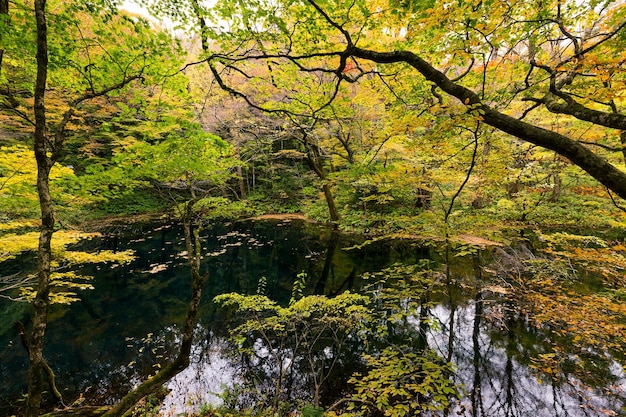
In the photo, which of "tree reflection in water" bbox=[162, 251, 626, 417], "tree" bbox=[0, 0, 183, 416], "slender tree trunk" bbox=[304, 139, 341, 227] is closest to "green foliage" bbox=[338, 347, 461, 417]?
"tree reflection in water" bbox=[162, 251, 626, 417]

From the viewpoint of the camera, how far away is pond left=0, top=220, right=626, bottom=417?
15.8ft

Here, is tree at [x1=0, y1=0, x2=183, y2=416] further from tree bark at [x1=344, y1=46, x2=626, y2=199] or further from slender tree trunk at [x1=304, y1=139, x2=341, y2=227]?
slender tree trunk at [x1=304, y1=139, x2=341, y2=227]

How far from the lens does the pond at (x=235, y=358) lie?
4824 millimetres

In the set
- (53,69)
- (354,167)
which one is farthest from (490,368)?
(53,69)

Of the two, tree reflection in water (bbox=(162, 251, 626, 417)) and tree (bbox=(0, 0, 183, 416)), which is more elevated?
tree (bbox=(0, 0, 183, 416))

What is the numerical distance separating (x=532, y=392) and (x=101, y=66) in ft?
27.5

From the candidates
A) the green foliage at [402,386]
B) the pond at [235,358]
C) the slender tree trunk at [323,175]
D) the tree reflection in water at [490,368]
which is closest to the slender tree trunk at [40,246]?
the pond at [235,358]

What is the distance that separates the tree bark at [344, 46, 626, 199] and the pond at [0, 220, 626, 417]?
12.6 ft

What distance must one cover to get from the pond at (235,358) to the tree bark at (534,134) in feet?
12.6

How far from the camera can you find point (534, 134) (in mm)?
2885

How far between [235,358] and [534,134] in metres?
6.40

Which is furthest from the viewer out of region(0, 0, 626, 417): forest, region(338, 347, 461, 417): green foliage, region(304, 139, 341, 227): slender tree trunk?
region(304, 139, 341, 227): slender tree trunk

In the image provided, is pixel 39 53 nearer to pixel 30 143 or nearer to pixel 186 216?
pixel 186 216

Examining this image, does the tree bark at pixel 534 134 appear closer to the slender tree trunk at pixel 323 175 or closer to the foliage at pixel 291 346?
the foliage at pixel 291 346
